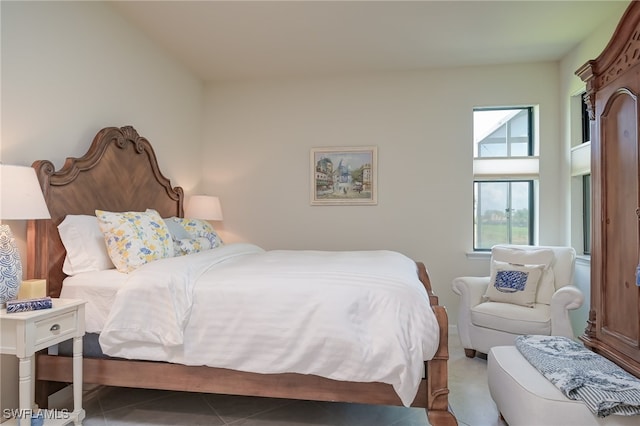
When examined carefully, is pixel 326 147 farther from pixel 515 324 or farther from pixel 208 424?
pixel 208 424

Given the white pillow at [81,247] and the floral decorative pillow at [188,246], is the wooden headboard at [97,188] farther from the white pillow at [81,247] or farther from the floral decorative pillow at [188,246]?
the floral decorative pillow at [188,246]

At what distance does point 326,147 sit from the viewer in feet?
13.8

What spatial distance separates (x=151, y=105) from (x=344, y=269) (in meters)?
2.48

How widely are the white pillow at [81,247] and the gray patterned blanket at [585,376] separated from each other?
2.59 meters

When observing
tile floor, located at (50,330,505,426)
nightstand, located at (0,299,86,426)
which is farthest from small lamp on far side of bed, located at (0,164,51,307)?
tile floor, located at (50,330,505,426)

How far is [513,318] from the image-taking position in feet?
9.68

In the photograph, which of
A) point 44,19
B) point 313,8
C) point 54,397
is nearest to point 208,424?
point 54,397

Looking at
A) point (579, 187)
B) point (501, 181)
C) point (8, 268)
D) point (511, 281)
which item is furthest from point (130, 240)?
point (579, 187)

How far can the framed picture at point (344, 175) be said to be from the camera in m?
4.12

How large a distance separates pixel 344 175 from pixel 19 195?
2.92 m

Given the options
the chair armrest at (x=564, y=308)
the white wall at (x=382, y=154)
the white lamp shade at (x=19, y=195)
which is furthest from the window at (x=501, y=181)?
the white lamp shade at (x=19, y=195)

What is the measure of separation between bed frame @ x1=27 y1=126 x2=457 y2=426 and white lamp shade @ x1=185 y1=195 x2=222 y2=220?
978 millimetres

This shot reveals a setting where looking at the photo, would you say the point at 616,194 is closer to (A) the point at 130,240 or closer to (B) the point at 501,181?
(B) the point at 501,181

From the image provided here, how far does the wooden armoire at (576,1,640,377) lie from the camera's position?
198cm
